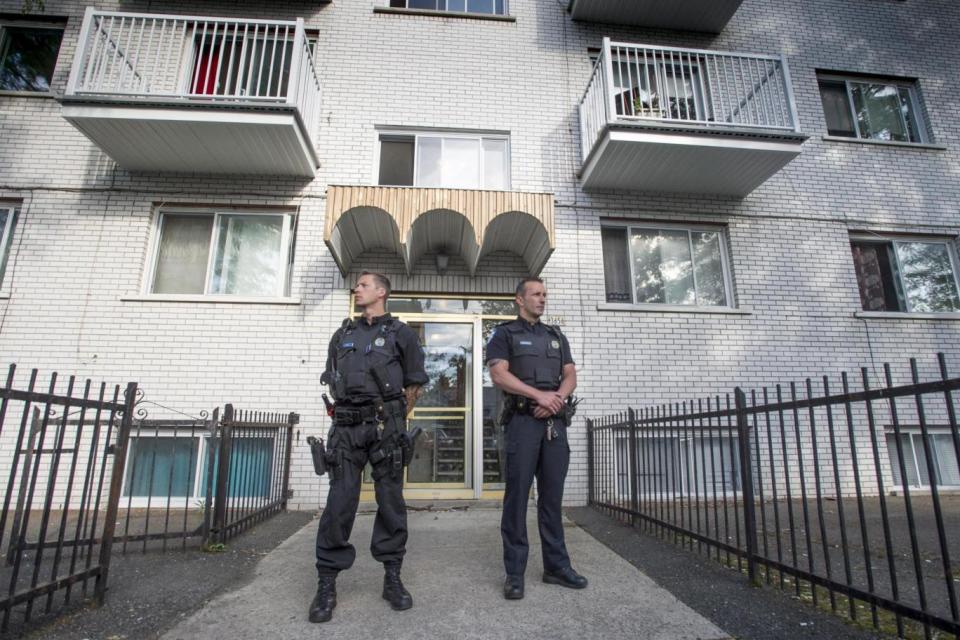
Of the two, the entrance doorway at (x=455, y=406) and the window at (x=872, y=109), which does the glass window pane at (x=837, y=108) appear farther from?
the entrance doorway at (x=455, y=406)

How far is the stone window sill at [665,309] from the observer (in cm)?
687

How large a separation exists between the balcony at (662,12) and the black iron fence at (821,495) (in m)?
6.00

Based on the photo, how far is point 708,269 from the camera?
24.1 ft

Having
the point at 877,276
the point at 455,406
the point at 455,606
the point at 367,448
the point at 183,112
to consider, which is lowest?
the point at 455,606

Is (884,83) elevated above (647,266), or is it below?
above

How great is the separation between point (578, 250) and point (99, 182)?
670cm

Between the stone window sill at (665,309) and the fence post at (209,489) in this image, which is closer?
the fence post at (209,489)

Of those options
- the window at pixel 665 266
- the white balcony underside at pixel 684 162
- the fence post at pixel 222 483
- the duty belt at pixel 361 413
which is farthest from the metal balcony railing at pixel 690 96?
the fence post at pixel 222 483

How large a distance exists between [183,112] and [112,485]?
4.81 m

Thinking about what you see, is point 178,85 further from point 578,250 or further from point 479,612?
point 479,612

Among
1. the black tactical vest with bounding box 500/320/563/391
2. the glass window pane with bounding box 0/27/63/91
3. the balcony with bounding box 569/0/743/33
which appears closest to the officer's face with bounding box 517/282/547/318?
the black tactical vest with bounding box 500/320/563/391

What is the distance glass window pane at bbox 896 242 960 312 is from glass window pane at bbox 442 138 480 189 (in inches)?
262

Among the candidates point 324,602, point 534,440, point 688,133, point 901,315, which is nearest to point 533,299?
point 534,440

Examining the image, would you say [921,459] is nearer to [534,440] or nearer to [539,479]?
[539,479]
